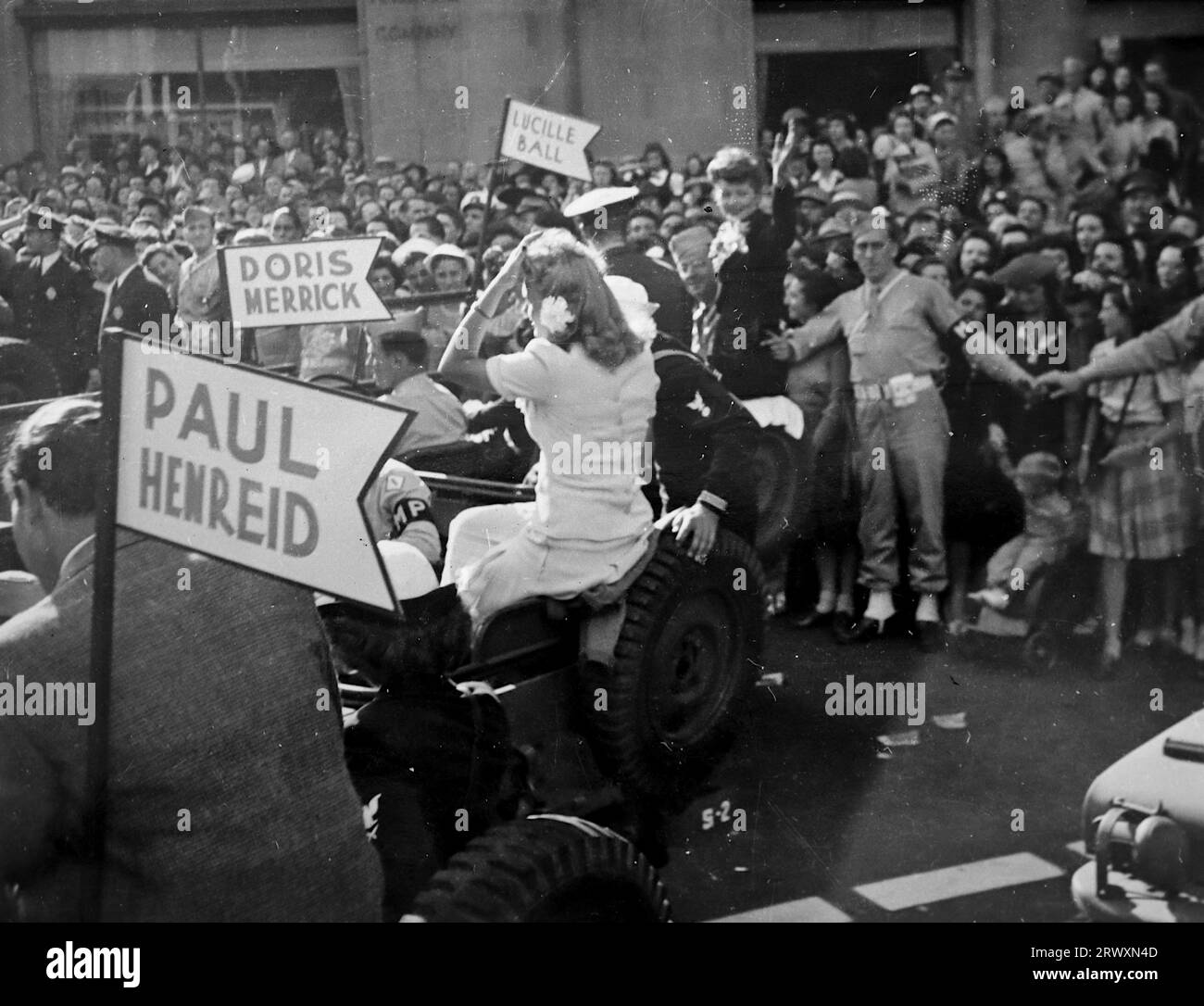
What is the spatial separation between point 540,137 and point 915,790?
6.18 ft

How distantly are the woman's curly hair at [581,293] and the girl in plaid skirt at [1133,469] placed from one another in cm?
124

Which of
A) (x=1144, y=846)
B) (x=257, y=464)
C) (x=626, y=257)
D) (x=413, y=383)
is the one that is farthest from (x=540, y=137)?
(x=1144, y=846)

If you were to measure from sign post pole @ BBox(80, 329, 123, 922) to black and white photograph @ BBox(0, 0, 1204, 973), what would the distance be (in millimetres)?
721

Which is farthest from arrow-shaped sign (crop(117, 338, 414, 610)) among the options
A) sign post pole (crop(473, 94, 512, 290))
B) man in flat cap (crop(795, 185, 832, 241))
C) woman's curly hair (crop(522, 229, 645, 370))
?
man in flat cap (crop(795, 185, 832, 241))

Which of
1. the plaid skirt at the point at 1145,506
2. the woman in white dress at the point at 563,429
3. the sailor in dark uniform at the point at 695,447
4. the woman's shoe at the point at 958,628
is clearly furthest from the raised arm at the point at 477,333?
the plaid skirt at the point at 1145,506

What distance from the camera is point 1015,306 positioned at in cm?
352

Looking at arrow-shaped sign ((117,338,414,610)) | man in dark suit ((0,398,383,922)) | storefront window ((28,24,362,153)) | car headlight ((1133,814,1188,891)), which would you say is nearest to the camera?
man in dark suit ((0,398,383,922))

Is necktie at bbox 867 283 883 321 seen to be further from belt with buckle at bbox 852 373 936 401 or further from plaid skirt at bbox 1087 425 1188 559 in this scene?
plaid skirt at bbox 1087 425 1188 559

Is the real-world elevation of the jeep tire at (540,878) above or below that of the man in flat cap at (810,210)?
below

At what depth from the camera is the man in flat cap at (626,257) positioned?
353cm

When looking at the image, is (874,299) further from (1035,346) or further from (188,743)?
(188,743)

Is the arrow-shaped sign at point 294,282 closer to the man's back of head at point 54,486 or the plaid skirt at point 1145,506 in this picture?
the man's back of head at point 54,486

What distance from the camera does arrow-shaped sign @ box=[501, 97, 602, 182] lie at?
3.42 metres

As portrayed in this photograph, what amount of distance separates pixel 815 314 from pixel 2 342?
6.87 ft
